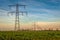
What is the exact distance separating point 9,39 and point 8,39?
25 centimetres

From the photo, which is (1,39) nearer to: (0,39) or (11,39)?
(0,39)

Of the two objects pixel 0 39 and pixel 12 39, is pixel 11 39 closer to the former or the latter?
pixel 12 39

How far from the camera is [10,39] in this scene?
34.2 metres

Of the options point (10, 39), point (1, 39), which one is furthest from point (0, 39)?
point (10, 39)

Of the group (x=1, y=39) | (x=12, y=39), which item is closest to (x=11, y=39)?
(x=12, y=39)

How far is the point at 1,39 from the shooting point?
3238 cm

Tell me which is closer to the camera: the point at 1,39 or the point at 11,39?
the point at 1,39

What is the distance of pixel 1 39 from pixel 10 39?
7.08 feet

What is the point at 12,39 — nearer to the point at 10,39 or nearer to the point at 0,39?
the point at 10,39

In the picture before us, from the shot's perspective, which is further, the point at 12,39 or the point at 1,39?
the point at 12,39

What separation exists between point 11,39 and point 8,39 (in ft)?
2.71

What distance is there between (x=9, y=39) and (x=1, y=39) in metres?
1.62

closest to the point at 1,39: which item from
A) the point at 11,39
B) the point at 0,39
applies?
the point at 0,39

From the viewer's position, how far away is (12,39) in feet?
114
